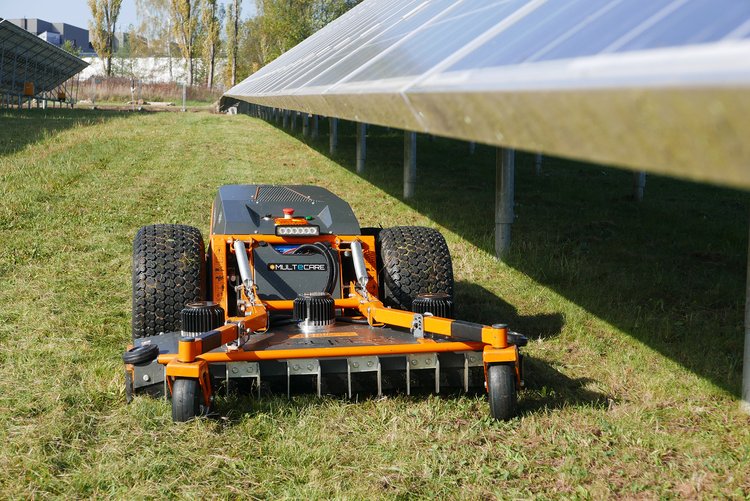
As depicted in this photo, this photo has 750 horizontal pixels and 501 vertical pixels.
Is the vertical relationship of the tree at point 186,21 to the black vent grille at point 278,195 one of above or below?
above

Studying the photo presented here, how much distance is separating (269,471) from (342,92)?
237 centimetres

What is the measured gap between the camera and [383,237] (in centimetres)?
598

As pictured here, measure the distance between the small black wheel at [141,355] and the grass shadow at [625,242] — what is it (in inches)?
109

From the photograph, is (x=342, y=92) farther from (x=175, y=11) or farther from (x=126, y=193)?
(x=175, y=11)

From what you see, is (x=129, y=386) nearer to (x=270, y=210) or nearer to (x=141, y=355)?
(x=141, y=355)

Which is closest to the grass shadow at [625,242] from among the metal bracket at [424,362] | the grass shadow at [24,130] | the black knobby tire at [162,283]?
the metal bracket at [424,362]

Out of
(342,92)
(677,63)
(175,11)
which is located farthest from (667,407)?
(175,11)

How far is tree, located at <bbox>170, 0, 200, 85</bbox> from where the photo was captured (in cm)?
6344

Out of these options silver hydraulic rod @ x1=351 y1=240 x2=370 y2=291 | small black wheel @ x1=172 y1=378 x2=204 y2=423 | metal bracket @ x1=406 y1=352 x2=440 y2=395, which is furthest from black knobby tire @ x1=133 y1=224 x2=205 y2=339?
metal bracket @ x1=406 y1=352 x2=440 y2=395

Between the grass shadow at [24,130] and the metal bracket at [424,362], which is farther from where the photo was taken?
the grass shadow at [24,130]

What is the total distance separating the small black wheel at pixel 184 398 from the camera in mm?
4305

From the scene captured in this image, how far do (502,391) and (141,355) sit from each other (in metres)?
1.76

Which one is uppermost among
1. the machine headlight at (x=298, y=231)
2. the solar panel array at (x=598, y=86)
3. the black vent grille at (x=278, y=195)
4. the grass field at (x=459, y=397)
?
the solar panel array at (x=598, y=86)

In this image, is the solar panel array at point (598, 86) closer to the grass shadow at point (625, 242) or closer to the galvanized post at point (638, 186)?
the grass shadow at point (625, 242)
